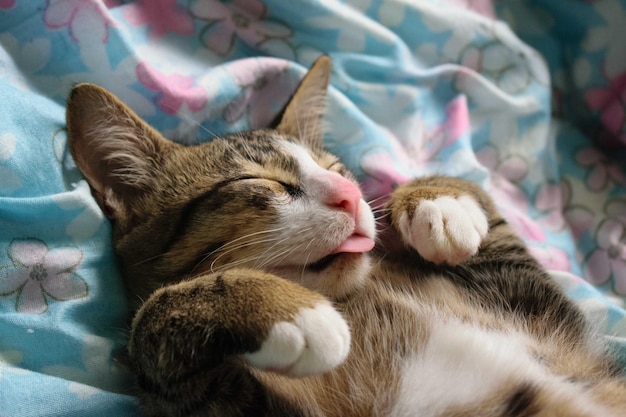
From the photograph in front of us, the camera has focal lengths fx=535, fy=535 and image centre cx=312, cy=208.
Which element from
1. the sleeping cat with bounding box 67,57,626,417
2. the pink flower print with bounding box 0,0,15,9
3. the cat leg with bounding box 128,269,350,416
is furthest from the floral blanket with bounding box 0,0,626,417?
the cat leg with bounding box 128,269,350,416

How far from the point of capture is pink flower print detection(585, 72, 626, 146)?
171 centimetres

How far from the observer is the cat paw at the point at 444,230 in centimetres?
98

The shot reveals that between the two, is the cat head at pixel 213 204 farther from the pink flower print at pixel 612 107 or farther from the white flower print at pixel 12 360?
the pink flower print at pixel 612 107

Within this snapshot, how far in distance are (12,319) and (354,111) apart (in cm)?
98

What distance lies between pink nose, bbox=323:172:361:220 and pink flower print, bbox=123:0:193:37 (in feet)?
2.43

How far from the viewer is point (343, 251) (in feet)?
3.14

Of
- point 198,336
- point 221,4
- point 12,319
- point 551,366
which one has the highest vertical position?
point 221,4

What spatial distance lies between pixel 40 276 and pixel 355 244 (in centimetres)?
58

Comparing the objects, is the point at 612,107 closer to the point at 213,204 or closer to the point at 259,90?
the point at 259,90

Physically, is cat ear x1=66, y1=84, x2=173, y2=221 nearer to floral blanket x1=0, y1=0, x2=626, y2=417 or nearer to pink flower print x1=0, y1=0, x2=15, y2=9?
floral blanket x1=0, y1=0, x2=626, y2=417

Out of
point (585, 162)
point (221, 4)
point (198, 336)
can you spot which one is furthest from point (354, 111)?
point (198, 336)

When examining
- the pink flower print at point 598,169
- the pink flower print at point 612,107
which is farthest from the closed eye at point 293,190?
the pink flower print at point 612,107

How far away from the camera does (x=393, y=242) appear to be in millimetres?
1172

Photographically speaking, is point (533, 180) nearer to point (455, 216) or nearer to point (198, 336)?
point (455, 216)
